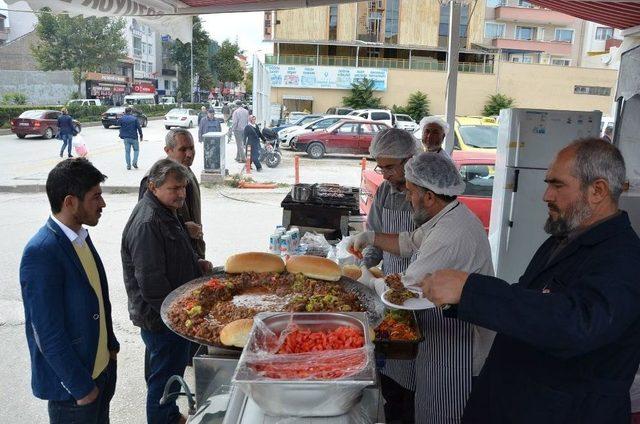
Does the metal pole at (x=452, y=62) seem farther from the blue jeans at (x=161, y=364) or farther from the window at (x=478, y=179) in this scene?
the blue jeans at (x=161, y=364)

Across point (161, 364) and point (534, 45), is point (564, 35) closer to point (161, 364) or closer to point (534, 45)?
point (534, 45)

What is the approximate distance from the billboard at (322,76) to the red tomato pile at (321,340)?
38.0 meters

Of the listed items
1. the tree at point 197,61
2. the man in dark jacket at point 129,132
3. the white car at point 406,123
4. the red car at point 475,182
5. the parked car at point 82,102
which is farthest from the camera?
the tree at point 197,61

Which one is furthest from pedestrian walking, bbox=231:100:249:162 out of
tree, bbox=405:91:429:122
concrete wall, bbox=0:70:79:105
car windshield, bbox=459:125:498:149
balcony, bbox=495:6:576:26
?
balcony, bbox=495:6:576:26

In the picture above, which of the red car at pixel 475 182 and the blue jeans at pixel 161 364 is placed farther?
the red car at pixel 475 182

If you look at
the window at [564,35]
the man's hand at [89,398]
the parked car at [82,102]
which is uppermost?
the window at [564,35]

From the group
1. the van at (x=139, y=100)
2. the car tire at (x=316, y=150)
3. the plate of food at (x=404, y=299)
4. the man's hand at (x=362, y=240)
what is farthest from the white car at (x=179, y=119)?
the plate of food at (x=404, y=299)

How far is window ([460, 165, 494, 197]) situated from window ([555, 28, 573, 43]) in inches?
2054

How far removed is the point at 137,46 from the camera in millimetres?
68062

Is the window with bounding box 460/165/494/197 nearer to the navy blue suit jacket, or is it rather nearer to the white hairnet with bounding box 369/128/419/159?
the white hairnet with bounding box 369/128/419/159

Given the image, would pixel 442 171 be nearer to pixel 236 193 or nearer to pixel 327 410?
pixel 327 410

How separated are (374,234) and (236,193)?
9464 millimetres

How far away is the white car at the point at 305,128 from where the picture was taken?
69.9 ft

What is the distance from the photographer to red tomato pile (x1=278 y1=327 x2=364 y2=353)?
176 cm
